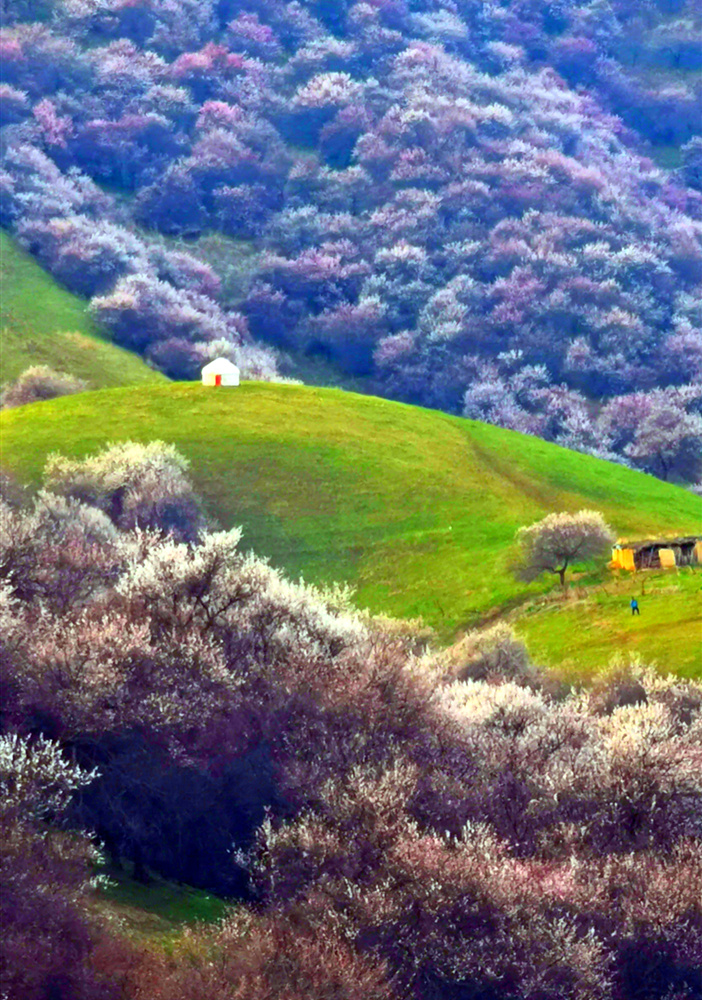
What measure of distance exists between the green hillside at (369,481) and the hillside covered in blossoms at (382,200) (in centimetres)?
3288

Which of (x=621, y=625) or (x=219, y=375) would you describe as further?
(x=219, y=375)

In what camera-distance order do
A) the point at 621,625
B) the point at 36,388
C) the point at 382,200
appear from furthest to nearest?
the point at 382,200
the point at 36,388
the point at 621,625

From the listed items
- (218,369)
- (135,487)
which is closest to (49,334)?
(218,369)

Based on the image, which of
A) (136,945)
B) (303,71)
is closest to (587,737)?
(136,945)

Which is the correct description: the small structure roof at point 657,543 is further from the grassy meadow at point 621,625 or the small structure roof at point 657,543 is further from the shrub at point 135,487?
the shrub at point 135,487

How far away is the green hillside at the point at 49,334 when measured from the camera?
355 ft

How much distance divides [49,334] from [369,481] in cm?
4316

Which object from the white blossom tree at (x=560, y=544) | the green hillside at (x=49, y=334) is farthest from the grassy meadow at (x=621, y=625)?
the green hillside at (x=49, y=334)

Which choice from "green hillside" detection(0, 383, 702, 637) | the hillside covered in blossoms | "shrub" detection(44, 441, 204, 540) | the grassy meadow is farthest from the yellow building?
the hillside covered in blossoms

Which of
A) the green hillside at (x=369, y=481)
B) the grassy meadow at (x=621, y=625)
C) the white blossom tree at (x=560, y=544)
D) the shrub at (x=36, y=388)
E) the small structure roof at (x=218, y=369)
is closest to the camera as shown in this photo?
the grassy meadow at (x=621, y=625)

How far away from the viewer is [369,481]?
81125mm

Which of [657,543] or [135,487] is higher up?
[135,487]

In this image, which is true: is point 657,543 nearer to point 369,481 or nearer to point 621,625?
point 621,625

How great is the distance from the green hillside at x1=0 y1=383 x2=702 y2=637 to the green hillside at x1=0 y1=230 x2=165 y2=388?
63.4 feet
